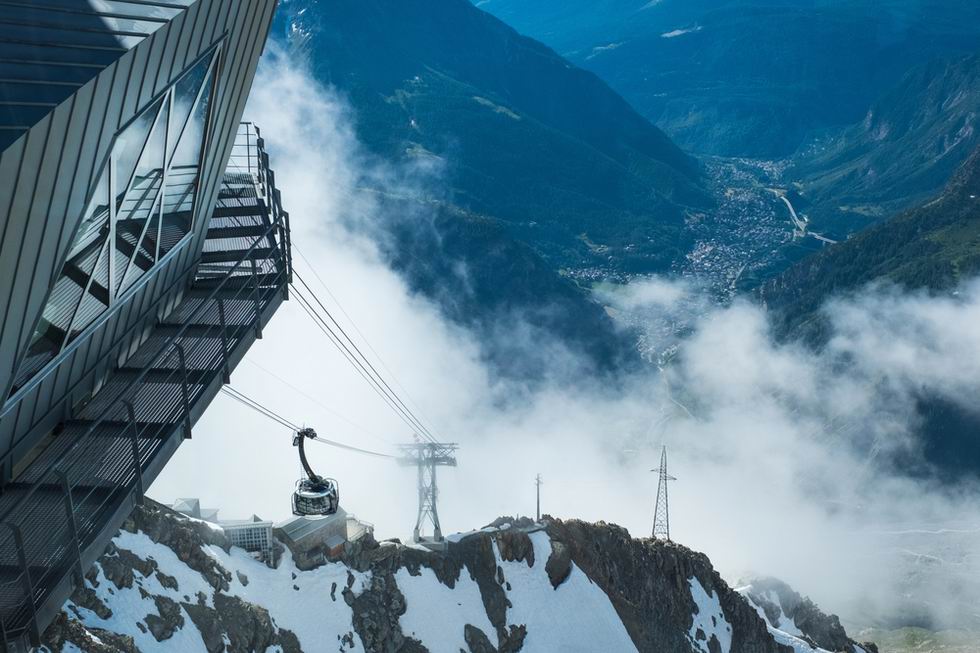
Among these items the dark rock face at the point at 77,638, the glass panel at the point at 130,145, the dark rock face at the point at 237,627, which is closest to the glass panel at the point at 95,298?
the glass panel at the point at 130,145

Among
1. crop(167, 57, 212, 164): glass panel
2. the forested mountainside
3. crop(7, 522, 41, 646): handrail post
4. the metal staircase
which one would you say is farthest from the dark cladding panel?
the forested mountainside

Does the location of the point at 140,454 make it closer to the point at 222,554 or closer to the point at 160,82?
the point at 160,82

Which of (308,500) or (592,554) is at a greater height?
(592,554)

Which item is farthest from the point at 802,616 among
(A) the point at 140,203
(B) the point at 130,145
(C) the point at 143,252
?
(B) the point at 130,145

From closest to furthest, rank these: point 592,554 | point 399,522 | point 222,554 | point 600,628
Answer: point 222,554 < point 600,628 < point 592,554 < point 399,522

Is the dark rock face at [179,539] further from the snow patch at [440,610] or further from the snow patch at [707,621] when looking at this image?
the snow patch at [707,621]

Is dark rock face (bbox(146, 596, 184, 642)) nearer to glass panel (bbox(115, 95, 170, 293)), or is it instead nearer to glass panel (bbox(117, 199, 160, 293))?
glass panel (bbox(117, 199, 160, 293))

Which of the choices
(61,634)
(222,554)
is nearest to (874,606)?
(222,554)
